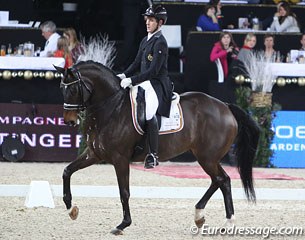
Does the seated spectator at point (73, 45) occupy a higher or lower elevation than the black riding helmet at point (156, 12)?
lower

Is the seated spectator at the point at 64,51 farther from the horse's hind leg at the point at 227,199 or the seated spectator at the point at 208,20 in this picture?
the horse's hind leg at the point at 227,199

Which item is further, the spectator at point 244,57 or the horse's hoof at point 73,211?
the spectator at point 244,57

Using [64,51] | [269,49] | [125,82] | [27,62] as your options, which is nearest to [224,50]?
[269,49]

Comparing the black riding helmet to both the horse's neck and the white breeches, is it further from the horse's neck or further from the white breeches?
the horse's neck

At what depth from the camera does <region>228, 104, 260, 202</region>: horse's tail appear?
37.4ft

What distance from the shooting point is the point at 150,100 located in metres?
10.9

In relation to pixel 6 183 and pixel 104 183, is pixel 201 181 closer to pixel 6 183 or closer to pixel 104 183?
pixel 104 183

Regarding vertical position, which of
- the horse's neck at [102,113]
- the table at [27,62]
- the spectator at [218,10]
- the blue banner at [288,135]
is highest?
the spectator at [218,10]

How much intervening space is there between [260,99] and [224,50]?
1133 mm

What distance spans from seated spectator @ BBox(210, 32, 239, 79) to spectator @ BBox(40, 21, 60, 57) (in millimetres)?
2836

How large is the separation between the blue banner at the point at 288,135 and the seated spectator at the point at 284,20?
2.06 meters

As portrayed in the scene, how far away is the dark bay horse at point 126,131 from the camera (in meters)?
10.5

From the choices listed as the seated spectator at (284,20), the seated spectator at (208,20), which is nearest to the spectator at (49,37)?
the seated spectator at (208,20)

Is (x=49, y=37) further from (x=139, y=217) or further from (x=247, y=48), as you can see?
(x=139, y=217)
